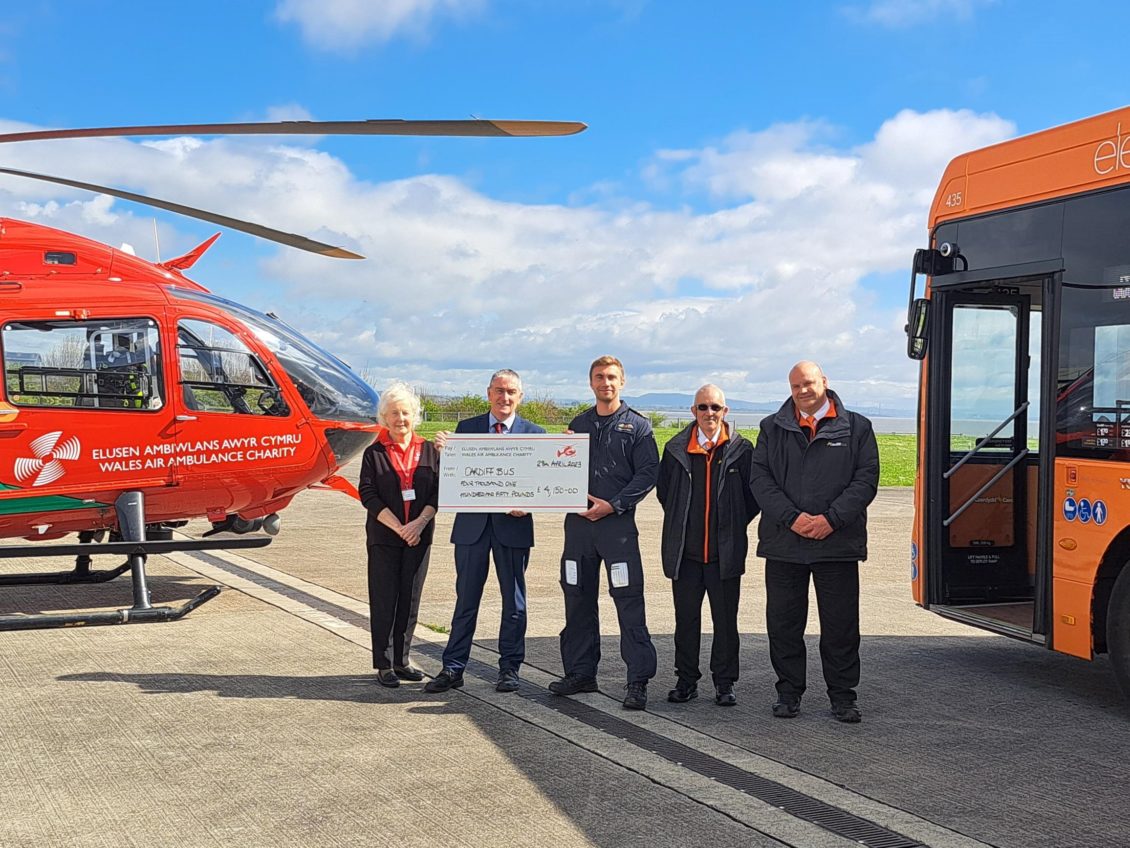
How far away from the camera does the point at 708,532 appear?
Result: 6.13m

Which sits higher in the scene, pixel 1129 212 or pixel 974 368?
pixel 1129 212

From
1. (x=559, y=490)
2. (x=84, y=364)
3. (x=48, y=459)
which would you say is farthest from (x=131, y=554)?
(x=559, y=490)

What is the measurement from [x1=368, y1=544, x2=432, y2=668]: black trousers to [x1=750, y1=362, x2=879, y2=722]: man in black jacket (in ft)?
6.74

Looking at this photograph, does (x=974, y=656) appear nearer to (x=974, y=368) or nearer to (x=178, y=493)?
(x=974, y=368)

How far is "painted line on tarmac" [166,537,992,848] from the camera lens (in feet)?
14.0

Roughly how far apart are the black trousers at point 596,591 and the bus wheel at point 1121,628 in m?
2.44

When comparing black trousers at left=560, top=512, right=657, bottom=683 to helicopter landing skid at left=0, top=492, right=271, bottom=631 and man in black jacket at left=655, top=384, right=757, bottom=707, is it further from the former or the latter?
helicopter landing skid at left=0, top=492, right=271, bottom=631

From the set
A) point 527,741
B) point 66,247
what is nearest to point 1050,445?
point 527,741

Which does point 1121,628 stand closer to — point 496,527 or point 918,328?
point 918,328

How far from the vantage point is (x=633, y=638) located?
6.21 metres

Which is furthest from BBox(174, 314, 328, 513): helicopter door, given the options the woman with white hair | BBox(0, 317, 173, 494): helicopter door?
the woman with white hair

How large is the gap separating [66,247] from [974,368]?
6.97 metres

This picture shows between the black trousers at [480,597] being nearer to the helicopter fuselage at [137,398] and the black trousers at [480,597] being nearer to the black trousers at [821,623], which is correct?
the black trousers at [821,623]

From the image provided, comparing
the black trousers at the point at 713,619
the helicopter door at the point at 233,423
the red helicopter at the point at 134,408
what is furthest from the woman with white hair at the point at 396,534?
the helicopter door at the point at 233,423
